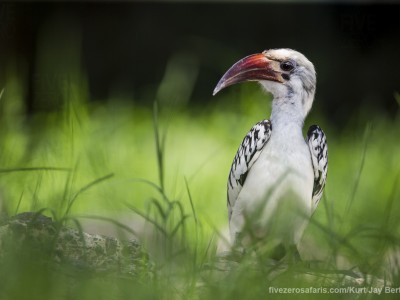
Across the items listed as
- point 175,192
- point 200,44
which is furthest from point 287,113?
point 200,44

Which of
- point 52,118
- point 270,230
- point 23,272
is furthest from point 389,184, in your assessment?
point 23,272

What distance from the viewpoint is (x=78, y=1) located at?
4172 mm

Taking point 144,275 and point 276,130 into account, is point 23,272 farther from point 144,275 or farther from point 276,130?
point 276,130

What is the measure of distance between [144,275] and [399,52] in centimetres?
213

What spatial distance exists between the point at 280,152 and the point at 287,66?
256 millimetres

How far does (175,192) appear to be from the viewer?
2.64 m

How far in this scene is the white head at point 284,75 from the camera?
2.60 m

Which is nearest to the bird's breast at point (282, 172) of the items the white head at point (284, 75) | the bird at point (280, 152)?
the bird at point (280, 152)

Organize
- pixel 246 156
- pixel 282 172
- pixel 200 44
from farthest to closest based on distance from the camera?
pixel 200 44 → pixel 246 156 → pixel 282 172

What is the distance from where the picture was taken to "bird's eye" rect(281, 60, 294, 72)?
103 inches

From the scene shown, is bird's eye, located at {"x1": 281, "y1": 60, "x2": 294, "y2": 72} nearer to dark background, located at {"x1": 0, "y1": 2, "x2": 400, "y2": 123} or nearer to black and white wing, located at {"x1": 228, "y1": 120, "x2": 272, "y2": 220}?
black and white wing, located at {"x1": 228, "y1": 120, "x2": 272, "y2": 220}

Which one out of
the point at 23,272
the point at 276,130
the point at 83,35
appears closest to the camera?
the point at 23,272

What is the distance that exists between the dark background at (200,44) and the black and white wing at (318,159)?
817 mm

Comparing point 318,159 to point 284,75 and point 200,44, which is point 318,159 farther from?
point 200,44
